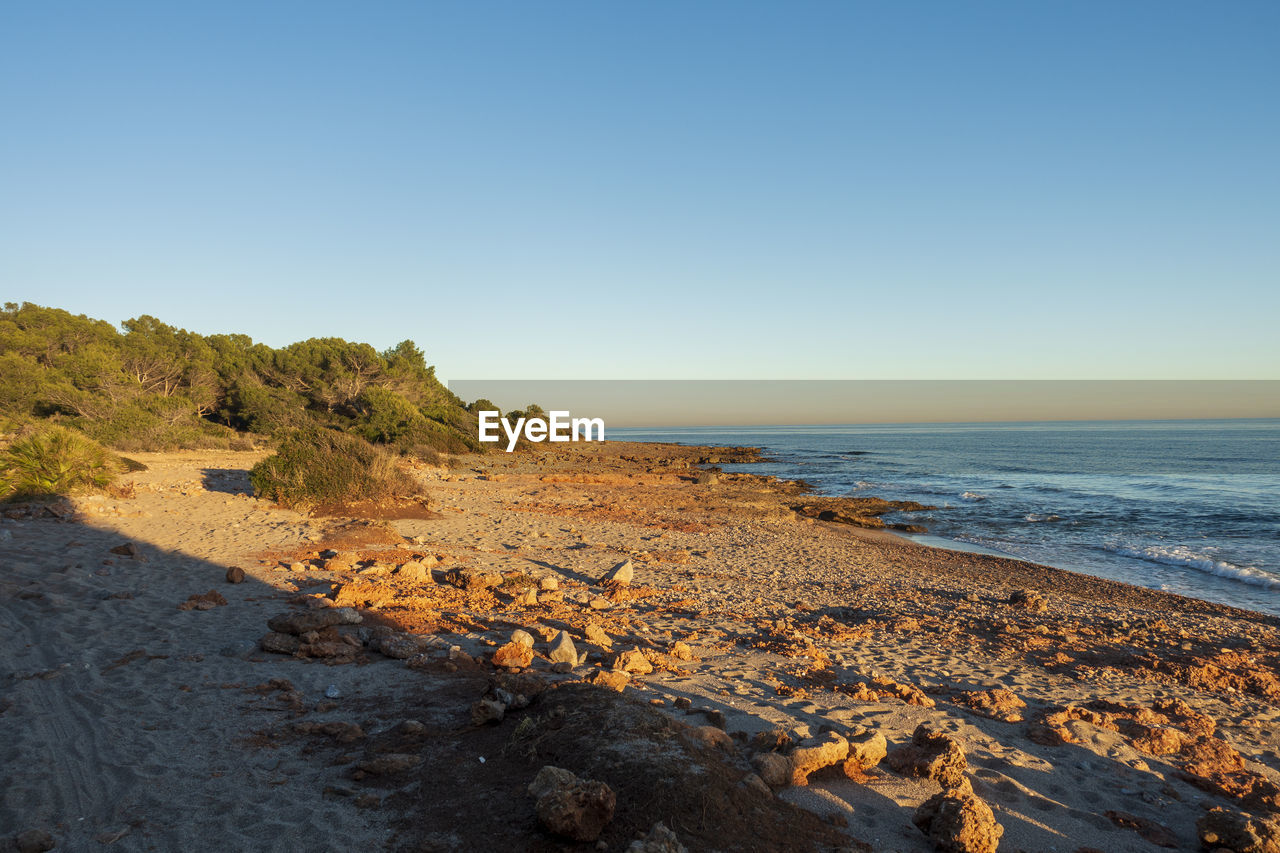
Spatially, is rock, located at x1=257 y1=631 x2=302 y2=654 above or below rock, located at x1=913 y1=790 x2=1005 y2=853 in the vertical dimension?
below

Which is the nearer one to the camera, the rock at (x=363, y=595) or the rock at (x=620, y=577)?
the rock at (x=363, y=595)

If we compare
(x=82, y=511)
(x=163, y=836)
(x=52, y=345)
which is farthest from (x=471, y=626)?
(x=52, y=345)

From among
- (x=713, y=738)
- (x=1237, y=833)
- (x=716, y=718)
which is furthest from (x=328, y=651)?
(x=1237, y=833)

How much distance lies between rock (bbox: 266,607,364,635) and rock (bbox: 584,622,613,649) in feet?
8.77

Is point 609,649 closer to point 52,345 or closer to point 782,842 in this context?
point 782,842

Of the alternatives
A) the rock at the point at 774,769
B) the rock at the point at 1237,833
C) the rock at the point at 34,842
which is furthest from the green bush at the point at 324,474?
the rock at the point at 1237,833

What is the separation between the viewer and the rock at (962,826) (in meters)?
3.39

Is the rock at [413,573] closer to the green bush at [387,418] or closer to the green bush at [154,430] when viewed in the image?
the green bush at [154,430]

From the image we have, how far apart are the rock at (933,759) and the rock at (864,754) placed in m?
0.14

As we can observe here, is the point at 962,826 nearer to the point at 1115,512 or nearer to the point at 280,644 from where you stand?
the point at 280,644

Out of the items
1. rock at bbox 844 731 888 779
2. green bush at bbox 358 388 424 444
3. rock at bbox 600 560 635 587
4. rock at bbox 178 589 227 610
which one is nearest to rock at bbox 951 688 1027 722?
rock at bbox 844 731 888 779

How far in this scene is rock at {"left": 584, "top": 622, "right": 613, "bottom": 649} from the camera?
691cm

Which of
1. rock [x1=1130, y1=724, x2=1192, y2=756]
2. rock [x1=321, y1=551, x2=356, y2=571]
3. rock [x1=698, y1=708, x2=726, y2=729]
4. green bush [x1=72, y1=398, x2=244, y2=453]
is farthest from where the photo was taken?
green bush [x1=72, y1=398, x2=244, y2=453]

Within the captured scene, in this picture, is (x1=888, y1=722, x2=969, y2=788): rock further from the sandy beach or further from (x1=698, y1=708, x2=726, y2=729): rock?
(x1=698, y1=708, x2=726, y2=729): rock
